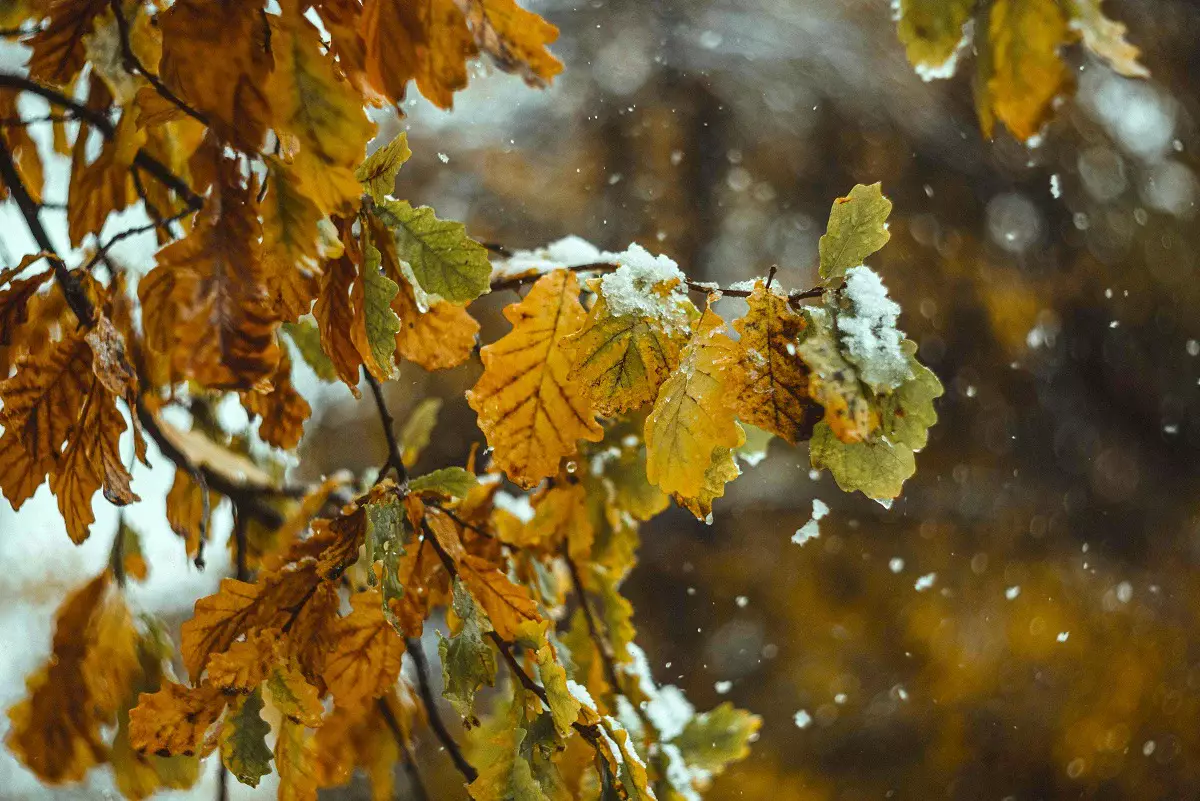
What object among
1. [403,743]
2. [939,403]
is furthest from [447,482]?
[939,403]

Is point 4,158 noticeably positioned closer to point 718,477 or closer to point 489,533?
point 489,533

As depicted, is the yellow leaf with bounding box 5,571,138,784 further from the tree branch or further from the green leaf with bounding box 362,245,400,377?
the green leaf with bounding box 362,245,400,377

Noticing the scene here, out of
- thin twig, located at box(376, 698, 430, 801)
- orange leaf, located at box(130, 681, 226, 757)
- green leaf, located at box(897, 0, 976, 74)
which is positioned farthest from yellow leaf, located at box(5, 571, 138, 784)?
green leaf, located at box(897, 0, 976, 74)

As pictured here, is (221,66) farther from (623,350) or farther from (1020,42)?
(1020,42)

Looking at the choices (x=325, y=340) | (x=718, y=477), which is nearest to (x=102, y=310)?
(x=325, y=340)

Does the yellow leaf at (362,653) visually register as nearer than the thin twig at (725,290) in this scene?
No

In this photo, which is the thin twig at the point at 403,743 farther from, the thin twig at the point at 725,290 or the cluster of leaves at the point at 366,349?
the thin twig at the point at 725,290

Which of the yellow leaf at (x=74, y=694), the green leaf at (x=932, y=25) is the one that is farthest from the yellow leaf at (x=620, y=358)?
the yellow leaf at (x=74, y=694)
